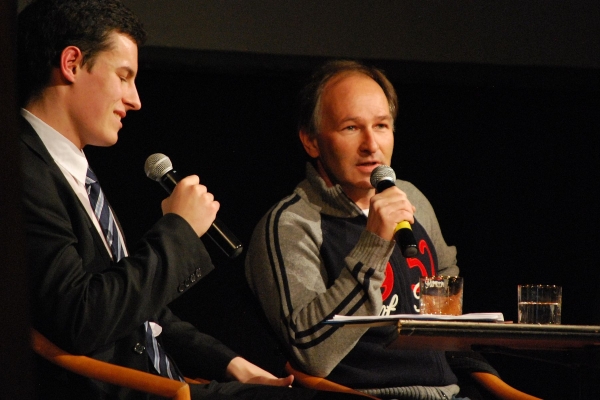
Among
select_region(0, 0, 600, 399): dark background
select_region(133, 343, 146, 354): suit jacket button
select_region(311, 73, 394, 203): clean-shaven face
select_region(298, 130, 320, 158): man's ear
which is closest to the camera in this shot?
select_region(133, 343, 146, 354): suit jacket button

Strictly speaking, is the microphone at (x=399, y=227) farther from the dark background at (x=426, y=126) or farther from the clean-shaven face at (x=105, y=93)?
the clean-shaven face at (x=105, y=93)

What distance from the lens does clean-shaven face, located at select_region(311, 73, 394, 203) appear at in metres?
2.25

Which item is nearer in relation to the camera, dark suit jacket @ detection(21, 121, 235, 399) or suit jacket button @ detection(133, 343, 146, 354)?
dark suit jacket @ detection(21, 121, 235, 399)

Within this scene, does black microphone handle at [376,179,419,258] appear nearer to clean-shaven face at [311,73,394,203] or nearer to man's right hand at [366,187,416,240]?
man's right hand at [366,187,416,240]

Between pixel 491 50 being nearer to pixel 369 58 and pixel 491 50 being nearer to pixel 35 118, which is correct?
pixel 369 58

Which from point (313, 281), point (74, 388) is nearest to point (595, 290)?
point (313, 281)

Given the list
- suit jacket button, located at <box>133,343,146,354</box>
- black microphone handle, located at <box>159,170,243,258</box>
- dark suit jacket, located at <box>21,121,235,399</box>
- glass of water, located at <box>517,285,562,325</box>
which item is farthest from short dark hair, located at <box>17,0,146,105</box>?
glass of water, located at <box>517,285,562,325</box>

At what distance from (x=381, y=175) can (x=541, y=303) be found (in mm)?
535

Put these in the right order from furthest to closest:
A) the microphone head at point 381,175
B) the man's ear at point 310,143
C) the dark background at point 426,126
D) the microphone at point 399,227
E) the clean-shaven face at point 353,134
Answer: the dark background at point 426,126 < the man's ear at point 310,143 < the clean-shaven face at point 353,134 < the microphone head at point 381,175 < the microphone at point 399,227

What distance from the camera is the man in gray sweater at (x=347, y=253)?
6.20 feet

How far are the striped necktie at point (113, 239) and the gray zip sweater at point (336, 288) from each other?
37 cm

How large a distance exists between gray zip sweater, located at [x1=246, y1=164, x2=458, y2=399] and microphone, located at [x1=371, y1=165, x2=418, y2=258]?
2.3 inches

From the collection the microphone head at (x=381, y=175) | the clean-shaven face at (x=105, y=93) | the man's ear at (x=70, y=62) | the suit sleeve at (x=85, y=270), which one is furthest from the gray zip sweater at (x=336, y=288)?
the man's ear at (x=70, y=62)

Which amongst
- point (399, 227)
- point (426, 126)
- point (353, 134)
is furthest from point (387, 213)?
point (426, 126)
